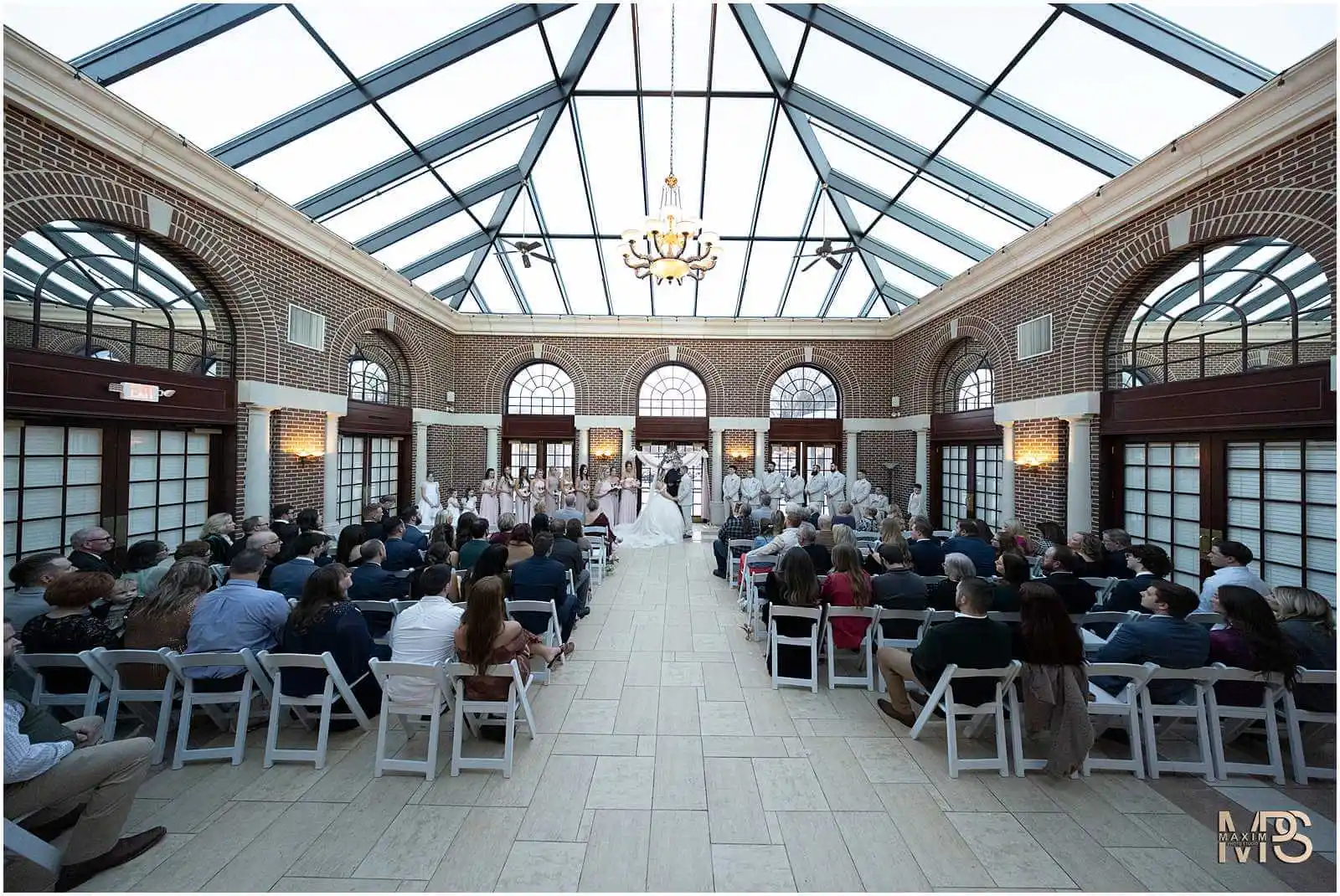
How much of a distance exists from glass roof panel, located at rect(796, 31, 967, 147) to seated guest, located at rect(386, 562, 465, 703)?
844cm

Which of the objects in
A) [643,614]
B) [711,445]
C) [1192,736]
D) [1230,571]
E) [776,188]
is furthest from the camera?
[711,445]

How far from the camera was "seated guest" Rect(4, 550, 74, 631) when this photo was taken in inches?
159

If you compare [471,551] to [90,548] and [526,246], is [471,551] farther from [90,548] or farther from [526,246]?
[526,246]

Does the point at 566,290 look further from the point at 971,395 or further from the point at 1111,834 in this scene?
the point at 1111,834

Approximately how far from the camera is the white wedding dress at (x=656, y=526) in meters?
12.6

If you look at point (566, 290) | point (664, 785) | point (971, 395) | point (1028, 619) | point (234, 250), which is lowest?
point (664, 785)

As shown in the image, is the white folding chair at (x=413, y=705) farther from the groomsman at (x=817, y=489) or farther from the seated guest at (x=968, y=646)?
the groomsman at (x=817, y=489)

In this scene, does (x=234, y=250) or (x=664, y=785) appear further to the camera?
(x=234, y=250)

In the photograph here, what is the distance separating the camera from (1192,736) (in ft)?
14.2

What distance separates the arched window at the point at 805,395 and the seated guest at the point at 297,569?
12116 millimetres

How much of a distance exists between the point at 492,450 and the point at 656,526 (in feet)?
17.6

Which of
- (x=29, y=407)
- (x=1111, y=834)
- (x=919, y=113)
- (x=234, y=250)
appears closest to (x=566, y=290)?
(x=234, y=250)

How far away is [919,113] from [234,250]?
9.65 metres

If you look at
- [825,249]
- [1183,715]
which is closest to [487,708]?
[1183,715]
